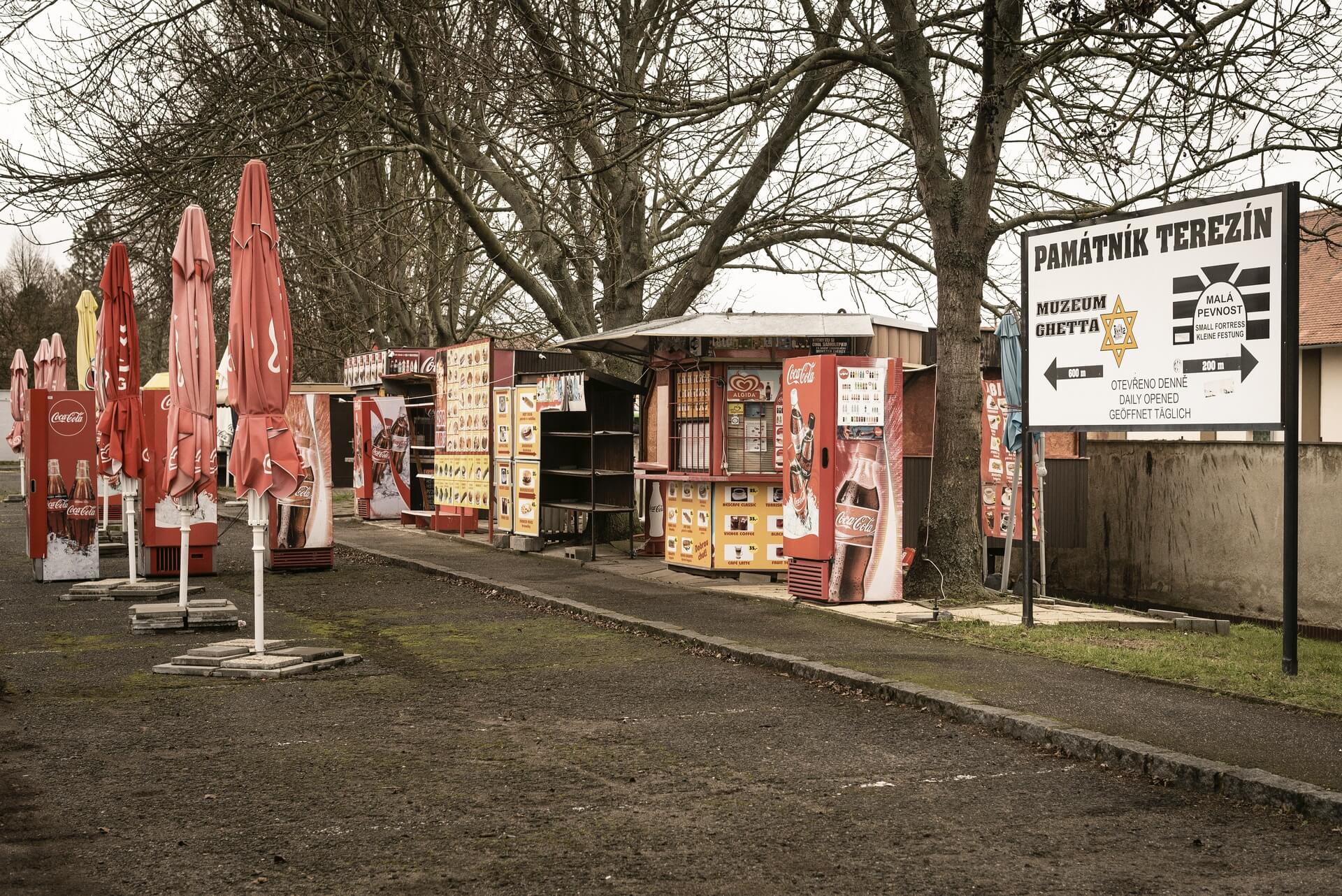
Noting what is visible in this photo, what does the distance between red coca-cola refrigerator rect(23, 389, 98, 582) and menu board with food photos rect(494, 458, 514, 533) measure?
19.7 ft

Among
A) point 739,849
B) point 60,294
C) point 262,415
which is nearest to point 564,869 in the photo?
point 739,849

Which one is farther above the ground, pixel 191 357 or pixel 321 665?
pixel 191 357

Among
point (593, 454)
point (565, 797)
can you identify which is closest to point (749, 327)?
point (593, 454)

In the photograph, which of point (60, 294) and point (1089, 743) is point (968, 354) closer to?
point (1089, 743)

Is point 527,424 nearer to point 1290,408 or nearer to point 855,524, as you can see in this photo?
point 855,524

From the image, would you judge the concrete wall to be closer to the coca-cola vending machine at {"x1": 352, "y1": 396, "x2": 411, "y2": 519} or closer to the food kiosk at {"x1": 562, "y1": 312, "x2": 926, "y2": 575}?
the food kiosk at {"x1": 562, "y1": 312, "x2": 926, "y2": 575}

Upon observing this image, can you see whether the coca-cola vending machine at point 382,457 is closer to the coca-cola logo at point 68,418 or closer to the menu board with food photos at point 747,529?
the coca-cola logo at point 68,418

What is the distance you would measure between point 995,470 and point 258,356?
30.1ft

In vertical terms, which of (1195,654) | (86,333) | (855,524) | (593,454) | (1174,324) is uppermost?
(86,333)

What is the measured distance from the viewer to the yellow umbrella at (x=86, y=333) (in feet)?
72.5

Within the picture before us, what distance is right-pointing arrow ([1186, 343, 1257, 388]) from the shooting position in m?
9.60

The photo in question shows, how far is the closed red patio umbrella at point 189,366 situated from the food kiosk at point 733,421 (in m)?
5.03

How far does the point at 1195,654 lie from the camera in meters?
10.2

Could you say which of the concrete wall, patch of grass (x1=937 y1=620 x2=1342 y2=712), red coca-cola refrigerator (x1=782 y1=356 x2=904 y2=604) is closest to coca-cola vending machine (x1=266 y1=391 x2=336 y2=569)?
red coca-cola refrigerator (x1=782 y1=356 x2=904 y2=604)
